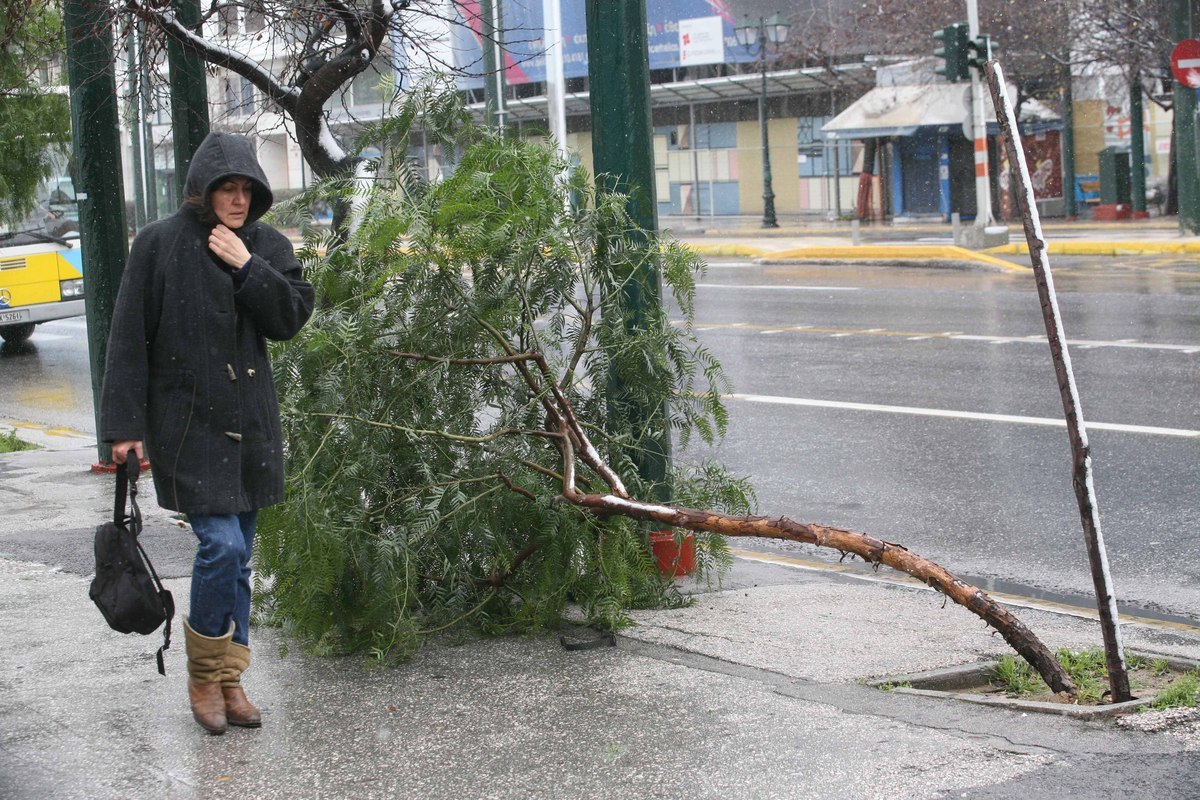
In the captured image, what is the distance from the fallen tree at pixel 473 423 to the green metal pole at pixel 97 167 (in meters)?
3.89

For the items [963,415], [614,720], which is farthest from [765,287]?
[614,720]

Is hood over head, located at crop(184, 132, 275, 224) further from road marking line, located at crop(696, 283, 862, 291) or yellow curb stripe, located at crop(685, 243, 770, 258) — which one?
yellow curb stripe, located at crop(685, 243, 770, 258)

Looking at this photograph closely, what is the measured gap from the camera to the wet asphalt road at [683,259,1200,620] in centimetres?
709

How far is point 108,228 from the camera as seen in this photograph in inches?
352

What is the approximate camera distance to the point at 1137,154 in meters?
29.7

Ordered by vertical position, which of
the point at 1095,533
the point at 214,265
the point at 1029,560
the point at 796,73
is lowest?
the point at 1029,560

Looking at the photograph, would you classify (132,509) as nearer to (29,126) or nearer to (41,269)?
(29,126)

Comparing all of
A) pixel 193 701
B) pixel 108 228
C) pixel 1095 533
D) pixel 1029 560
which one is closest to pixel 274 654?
pixel 193 701

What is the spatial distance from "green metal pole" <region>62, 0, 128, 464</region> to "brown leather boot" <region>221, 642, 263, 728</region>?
436 centimetres

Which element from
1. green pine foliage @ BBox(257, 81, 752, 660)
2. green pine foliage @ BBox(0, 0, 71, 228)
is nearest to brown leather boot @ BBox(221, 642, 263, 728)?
green pine foliage @ BBox(257, 81, 752, 660)

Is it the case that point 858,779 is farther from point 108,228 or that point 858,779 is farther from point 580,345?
point 108,228

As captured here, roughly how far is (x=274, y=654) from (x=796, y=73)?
33683 mm

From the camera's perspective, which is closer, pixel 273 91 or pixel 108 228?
pixel 273 91

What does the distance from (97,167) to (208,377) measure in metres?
5.03
